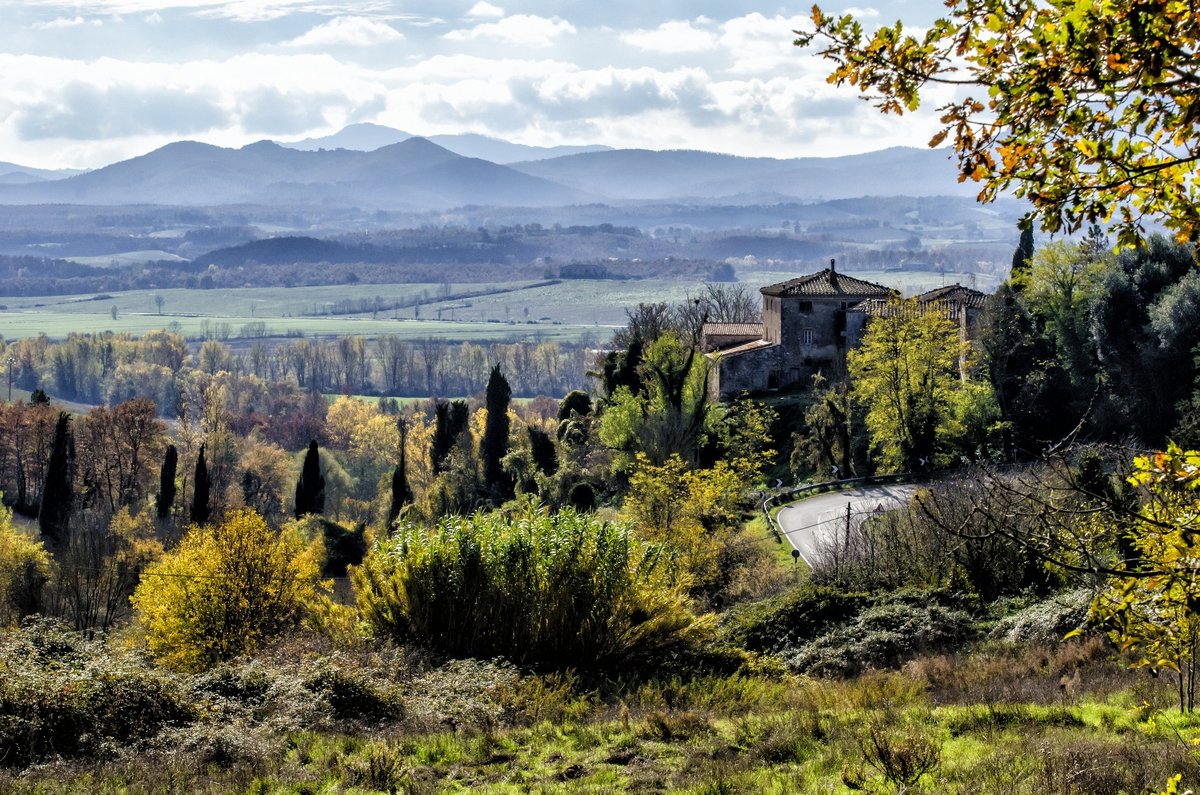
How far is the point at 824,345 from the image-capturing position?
196 ft

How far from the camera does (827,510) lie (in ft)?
126

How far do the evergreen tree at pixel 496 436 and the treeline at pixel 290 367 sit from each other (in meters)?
103

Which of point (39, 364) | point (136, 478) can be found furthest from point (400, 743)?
point (39, 364)

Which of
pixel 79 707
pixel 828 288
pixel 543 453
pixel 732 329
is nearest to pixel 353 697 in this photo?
pixel 79 707

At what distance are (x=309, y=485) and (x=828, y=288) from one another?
2892 centimetres

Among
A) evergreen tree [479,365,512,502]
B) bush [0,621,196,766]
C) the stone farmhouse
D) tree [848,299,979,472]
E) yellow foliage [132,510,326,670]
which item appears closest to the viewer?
bush [0,621,196,766]

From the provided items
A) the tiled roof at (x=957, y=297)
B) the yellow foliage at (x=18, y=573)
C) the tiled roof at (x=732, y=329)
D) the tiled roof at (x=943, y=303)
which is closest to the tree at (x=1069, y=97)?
the yellow foliage at (x=18, y=573)

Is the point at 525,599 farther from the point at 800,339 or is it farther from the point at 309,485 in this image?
the point at 309,485

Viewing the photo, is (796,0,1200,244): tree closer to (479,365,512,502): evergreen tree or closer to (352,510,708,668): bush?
(352,510,708,668): bush

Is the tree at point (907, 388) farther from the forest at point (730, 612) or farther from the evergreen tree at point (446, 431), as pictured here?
the evergreen tree at point (446, 431)

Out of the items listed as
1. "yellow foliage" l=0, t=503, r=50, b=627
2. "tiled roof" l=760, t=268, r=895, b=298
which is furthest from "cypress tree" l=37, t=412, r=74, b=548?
"tiled roof" l=760, t=268, r=895, b=298

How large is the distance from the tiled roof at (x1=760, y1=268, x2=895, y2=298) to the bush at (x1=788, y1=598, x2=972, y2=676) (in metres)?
37.9

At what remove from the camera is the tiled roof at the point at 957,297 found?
180ft

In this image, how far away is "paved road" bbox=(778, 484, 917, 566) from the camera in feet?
112
